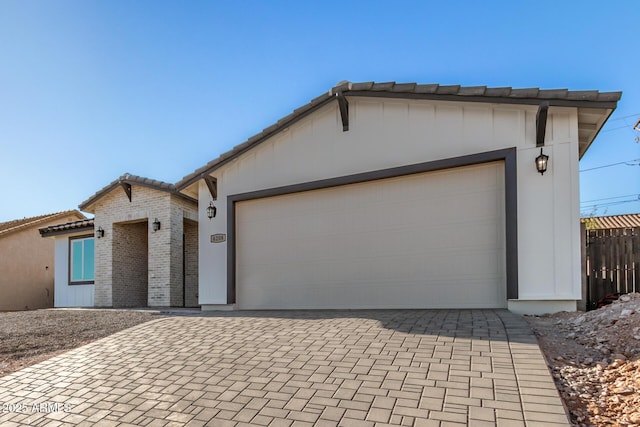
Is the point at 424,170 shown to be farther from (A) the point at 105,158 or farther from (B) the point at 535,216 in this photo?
(A) the point at 105,158

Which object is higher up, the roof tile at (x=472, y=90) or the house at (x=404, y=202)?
the roof tile at (x=472, y=90)

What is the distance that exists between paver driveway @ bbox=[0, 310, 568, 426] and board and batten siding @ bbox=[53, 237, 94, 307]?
993 cm

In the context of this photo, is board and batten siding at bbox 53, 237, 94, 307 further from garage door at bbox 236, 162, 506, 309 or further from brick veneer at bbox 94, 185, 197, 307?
garage door at bbox 236, 162, 506, 309

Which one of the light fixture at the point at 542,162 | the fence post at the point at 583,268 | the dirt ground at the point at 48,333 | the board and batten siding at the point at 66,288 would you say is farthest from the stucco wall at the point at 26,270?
the fence post at the point at 583,268

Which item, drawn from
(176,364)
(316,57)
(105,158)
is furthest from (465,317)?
(105,158)

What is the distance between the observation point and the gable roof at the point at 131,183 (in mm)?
12000

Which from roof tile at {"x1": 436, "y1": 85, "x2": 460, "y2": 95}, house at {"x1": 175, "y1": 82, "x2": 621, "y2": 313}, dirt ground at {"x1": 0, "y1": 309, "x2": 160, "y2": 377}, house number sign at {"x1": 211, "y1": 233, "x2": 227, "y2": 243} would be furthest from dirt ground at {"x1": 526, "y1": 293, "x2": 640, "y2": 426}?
house number sign at {"x1": 211, "y1": 233, "x2": 227, "y2": 243}

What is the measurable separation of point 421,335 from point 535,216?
131 inches

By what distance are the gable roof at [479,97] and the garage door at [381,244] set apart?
1.29m

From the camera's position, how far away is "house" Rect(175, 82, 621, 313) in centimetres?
653

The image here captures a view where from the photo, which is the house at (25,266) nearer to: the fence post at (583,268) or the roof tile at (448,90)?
the roof tile at (448,90)

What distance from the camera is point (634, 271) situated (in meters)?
6.66

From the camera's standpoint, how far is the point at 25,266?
1842 centimetres

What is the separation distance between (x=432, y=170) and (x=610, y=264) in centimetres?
359
